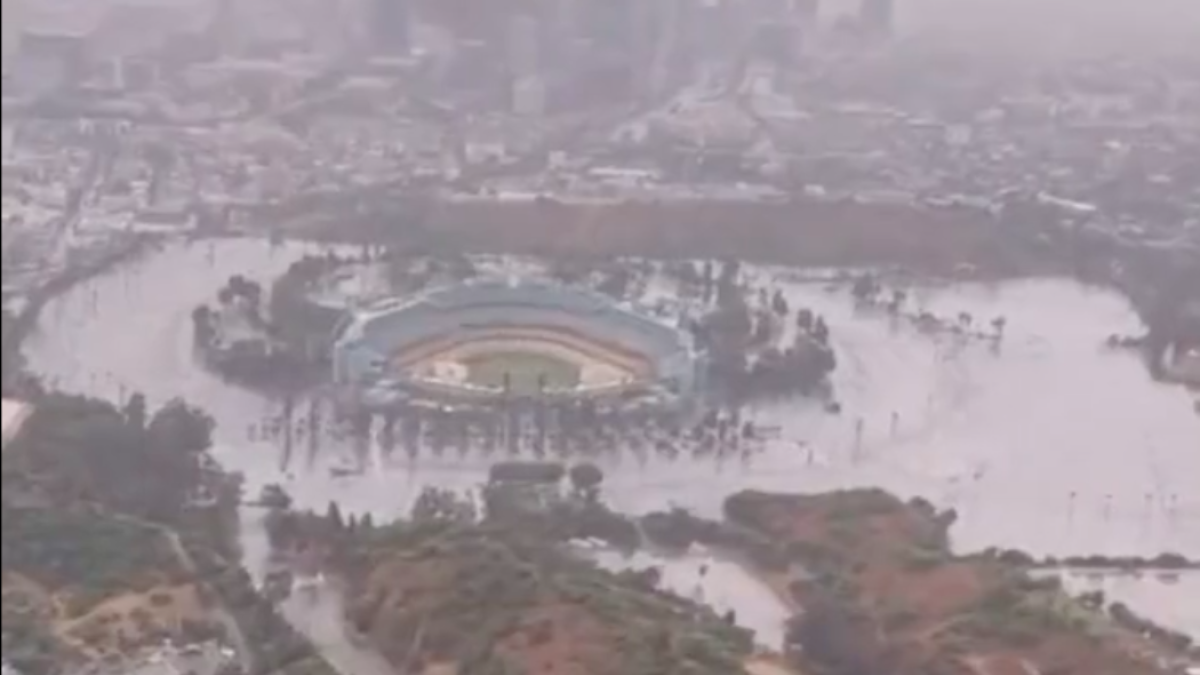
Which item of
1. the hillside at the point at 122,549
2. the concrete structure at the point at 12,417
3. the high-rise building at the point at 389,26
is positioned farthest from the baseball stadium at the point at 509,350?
the concrete structure at the point at 12,417

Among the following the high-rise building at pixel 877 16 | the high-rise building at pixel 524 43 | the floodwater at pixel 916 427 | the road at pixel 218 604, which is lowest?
the road at pixel 218 604

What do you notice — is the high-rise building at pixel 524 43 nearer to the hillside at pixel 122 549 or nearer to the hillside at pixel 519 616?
the hillside at pixel 122 549

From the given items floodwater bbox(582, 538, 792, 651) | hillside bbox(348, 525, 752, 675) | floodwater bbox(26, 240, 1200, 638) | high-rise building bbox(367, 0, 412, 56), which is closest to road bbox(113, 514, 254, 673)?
hillside bbox(348, 525, 752, 675)

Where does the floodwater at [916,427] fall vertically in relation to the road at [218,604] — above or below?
above

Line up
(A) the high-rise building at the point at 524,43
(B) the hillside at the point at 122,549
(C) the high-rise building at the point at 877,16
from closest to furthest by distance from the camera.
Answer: (B) the hillside at the point at 122,549
(A) the high-rise building at the point at 524,43
(C) the high-rise building at the point at 877,16

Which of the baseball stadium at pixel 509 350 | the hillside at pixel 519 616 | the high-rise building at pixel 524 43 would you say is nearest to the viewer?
the hillside at pixel 519 616

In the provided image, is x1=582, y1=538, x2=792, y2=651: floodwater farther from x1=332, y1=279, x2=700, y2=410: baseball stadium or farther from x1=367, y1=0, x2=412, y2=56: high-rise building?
x1=367, y1=0, x2=412, y2=56: high-rise building
